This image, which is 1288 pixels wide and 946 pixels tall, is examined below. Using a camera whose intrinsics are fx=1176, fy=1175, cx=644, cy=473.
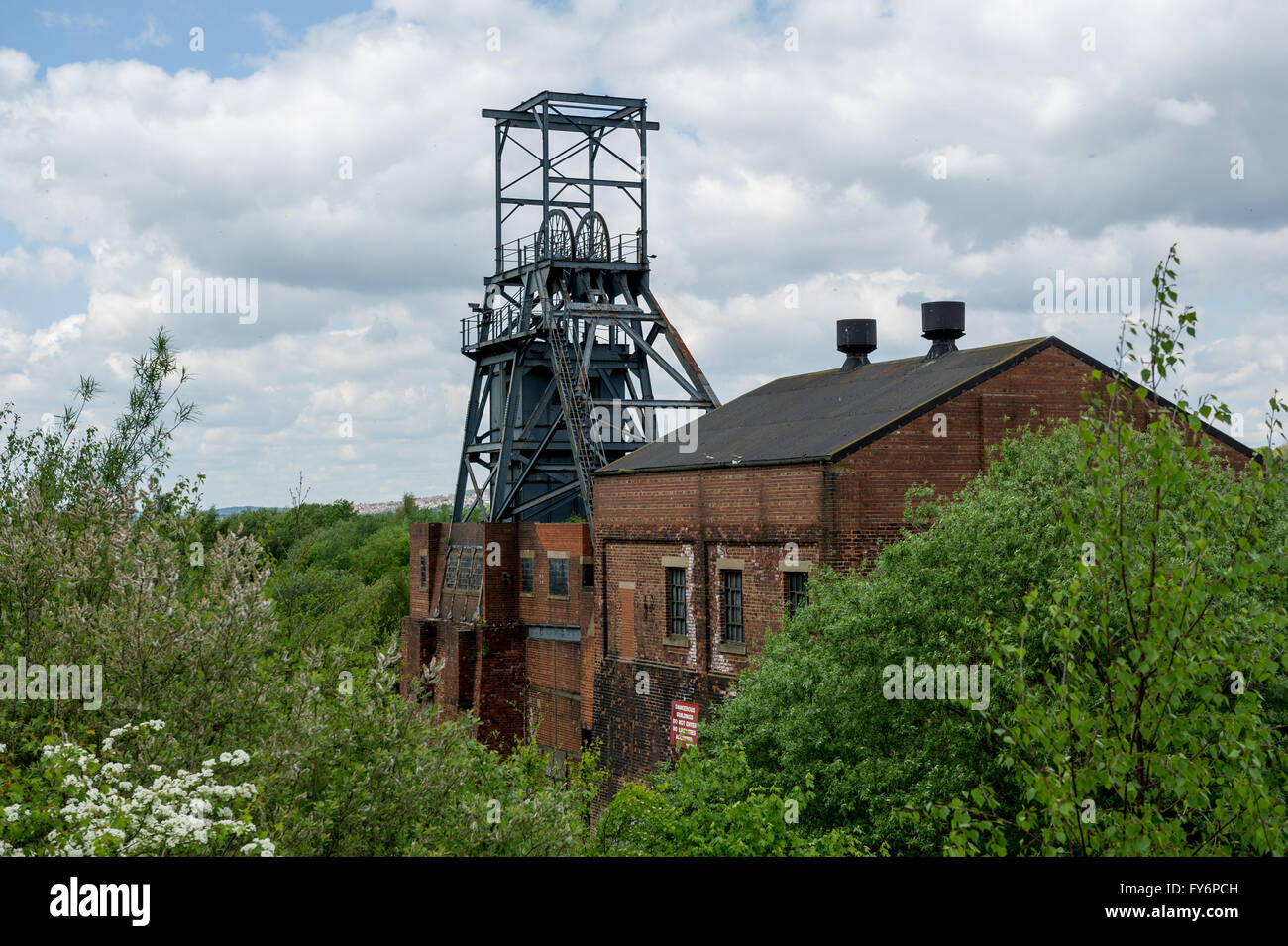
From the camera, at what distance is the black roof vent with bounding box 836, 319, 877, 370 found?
30078 mm

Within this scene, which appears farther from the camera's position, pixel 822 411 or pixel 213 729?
pixel 822 411

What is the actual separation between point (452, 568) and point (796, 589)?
54.9 feet

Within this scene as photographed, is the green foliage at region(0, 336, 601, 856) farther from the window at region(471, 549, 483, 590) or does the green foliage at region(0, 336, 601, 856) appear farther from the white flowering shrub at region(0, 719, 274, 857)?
the window at region(471, 549, 483, 590)

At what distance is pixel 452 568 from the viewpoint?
36.2 meters

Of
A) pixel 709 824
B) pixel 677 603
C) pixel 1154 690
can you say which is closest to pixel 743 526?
pixel 677 603

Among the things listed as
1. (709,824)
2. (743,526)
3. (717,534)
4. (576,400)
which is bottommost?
(709,824)

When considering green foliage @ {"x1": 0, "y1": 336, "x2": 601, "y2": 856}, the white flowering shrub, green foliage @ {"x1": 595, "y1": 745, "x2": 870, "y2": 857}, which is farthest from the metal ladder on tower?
the white flowering shrub

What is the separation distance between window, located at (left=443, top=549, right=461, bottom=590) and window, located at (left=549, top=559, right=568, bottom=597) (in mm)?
5000

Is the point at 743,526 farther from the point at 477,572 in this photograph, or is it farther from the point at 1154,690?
the point at 1154,690

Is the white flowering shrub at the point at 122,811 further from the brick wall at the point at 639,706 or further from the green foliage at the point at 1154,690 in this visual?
the brick wall at the point at 639,706

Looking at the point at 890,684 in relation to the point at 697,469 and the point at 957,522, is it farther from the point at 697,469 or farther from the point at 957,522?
the point at 697,469

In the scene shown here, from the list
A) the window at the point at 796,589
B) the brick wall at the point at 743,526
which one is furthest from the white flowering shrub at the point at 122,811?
the window at the point at 796,589
